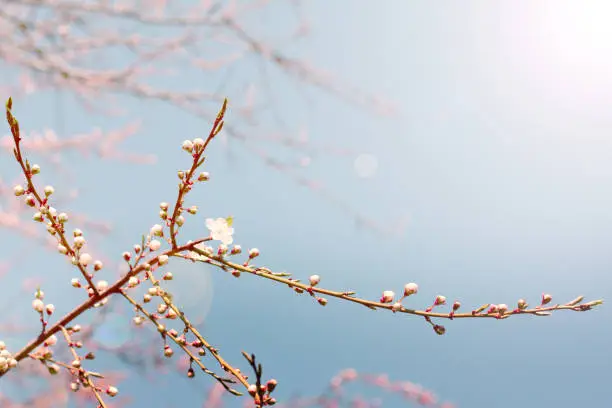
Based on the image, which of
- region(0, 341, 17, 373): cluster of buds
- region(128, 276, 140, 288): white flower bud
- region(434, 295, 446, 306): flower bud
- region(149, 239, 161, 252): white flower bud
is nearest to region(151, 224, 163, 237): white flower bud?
region(149, 239, 161, 252): white flower bud

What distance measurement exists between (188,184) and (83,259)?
34cm

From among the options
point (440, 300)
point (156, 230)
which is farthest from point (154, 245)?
point (440, 300)

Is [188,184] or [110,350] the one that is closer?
[188,184]

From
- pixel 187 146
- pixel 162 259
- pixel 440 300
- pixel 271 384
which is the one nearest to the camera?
pixel 271 384

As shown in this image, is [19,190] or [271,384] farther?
[19,190]

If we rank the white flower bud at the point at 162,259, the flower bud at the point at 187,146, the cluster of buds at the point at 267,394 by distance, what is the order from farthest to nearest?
1. the white flower bud at the point at 162,259
2. the flower bud at the point at 187,146
3. the cluster of buds at the point at 267,394

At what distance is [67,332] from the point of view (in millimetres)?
1240

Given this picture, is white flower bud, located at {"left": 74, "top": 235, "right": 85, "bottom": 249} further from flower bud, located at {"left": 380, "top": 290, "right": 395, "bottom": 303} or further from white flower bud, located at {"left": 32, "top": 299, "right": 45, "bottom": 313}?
flower bud, located at {"left": 380, "top": 290, "right": 395, "bottom": 303}

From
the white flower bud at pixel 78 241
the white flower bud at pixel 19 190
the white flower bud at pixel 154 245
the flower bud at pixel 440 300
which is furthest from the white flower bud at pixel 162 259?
the flower bud at pixel 440 300

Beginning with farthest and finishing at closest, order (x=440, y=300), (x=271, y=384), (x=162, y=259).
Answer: (x=440, y=300) → (x=162, y=259) → (x=271, y=384)

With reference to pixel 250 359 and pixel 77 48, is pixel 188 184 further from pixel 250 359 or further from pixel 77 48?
pixel 77 48

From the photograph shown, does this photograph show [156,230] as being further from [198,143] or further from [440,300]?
[440,300]

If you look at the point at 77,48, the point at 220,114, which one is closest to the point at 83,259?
the point at 220,114

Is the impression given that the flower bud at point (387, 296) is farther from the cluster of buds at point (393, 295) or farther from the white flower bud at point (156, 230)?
the white flower bud at point (156, 230)
